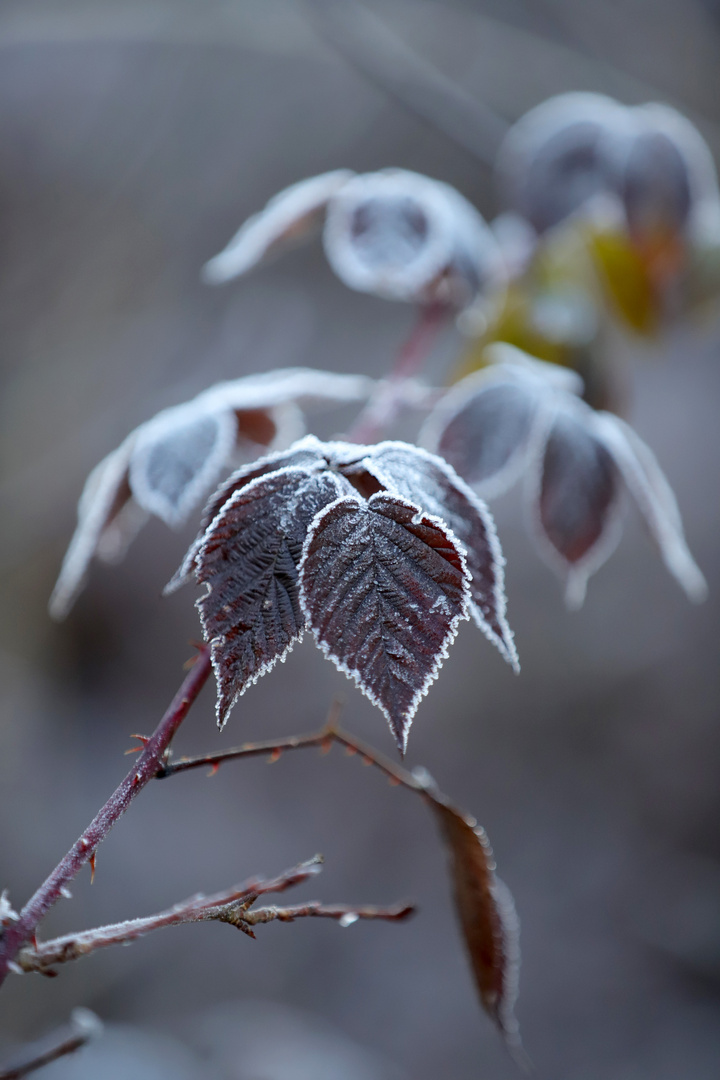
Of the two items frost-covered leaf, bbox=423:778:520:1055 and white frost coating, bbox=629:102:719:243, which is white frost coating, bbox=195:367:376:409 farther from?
white frost coating, bbox=629:102:719:243

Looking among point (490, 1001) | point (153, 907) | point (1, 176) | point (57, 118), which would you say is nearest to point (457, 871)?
point (490, 1001)

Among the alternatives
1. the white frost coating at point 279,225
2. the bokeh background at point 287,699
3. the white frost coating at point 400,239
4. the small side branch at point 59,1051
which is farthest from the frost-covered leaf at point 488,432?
the bokeh background at point 287,699

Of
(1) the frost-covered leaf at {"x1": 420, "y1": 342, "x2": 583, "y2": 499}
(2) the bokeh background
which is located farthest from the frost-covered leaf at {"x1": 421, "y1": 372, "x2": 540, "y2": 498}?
(2) the bokeh background

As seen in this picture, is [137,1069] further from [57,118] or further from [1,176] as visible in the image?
[57,118]

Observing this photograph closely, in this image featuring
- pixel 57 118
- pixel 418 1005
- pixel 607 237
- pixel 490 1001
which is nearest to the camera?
pixel 490 1001

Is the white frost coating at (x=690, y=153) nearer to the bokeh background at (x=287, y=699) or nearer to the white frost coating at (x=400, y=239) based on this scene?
the white frost coating at (x=400, y=239)

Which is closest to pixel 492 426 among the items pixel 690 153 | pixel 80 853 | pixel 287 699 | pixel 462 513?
pixel 462 513

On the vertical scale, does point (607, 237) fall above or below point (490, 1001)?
above
